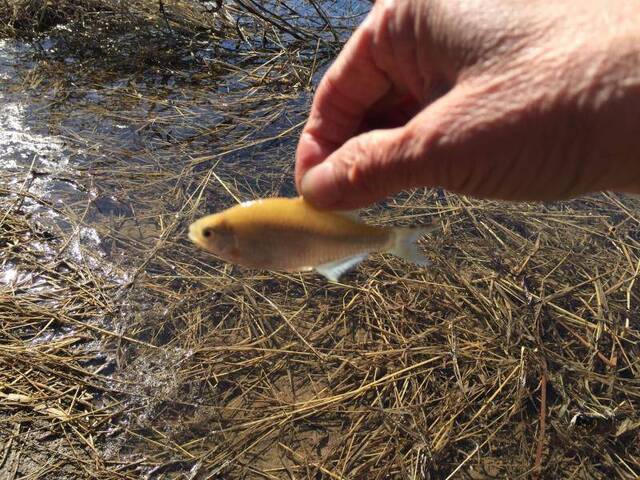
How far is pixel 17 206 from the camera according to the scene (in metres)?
4.97

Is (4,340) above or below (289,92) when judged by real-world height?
below

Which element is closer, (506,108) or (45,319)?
(506,108)

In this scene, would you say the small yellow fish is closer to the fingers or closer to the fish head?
the fish head

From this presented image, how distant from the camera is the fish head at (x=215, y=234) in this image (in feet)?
6.53

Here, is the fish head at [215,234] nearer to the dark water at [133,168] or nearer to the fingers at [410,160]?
the fingers at [410,160]

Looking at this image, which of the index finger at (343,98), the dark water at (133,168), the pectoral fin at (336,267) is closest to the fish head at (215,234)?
the pectoral fin at (336,267)

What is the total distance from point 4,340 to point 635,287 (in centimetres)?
529

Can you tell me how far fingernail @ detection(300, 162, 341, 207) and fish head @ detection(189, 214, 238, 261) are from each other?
0.40 metres

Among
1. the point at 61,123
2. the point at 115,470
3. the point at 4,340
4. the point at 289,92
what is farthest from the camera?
the point at 289,92

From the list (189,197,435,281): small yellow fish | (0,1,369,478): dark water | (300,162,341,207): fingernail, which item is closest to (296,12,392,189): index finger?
(300,162,341,207): fingernail

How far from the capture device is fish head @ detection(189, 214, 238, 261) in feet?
6.53

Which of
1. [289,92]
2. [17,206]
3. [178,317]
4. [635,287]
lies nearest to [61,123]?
[17,206]

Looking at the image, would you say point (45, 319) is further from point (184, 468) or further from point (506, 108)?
point (506, 108)

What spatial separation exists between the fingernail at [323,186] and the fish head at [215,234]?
0.40 metres
